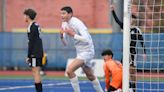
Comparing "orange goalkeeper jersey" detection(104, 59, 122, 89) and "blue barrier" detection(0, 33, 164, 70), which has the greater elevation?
"orange goalkeeper jersey" detection(104, 59, 122, 89)

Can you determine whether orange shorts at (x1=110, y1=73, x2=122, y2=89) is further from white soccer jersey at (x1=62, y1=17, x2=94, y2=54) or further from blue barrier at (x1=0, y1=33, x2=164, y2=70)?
blue barrier at (x1=0, y1=33, x2=164, y2=70)

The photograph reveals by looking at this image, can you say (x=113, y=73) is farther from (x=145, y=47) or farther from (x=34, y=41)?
(x=145, y=47)

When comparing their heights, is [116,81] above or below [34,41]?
below

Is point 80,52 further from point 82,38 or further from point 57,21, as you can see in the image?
Result: point 57,21

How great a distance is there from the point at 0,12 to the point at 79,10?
12.9 ft

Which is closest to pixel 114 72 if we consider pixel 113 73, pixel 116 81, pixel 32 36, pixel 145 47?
pixel 113 73

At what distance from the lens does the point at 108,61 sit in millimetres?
10703

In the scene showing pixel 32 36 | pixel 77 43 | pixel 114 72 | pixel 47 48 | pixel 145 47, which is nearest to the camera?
pixel 114 72

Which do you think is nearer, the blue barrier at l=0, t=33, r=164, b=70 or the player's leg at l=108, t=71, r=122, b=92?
the player's leg at l=108, t=71, r=122, b=92

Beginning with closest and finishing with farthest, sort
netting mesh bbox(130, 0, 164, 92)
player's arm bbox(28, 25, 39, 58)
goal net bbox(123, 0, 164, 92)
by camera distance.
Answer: player's arm bbox(28, 25, 39, 58)
goal net bbox(123, 0, 164, 92)
netting mesh bbox(130, 0, 164, 92)

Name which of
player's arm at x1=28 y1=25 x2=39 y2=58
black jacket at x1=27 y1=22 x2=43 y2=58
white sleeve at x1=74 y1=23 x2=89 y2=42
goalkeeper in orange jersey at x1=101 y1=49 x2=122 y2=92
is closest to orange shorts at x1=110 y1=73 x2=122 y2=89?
goalkeeper in orange jersey at x1=101 y1=49 x2=122 y2=92

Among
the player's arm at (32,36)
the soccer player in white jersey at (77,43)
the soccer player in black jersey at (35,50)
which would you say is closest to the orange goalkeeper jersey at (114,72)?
the soccer player in white jersey at (77,43)

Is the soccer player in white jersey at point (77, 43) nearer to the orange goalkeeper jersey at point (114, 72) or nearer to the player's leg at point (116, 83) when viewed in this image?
the orange goalkeeper jersey at point (114, 72)

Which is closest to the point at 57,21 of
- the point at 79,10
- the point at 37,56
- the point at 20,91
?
the point at 79,10
